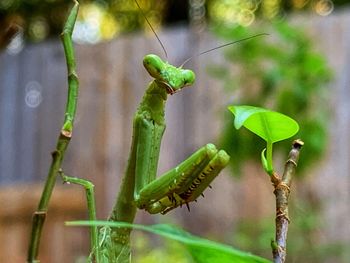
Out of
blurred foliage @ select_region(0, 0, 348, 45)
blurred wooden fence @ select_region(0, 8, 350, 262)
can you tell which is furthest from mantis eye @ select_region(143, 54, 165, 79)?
blurred foliage @ select_region(0, 0, 348, 45)

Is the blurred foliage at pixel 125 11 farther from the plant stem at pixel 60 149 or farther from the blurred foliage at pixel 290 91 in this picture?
the plant stem at pixel 60 149

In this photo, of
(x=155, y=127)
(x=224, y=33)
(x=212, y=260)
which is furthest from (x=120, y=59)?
(x=212, y=260)

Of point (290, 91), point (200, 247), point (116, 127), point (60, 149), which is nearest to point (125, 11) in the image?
point (116, 127)

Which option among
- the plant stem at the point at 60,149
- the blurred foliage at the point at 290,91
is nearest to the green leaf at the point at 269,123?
the plant stem at the point at 60,149

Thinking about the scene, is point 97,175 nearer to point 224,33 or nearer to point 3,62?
point 3,62

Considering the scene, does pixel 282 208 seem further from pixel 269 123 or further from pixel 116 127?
pixel 116 127
